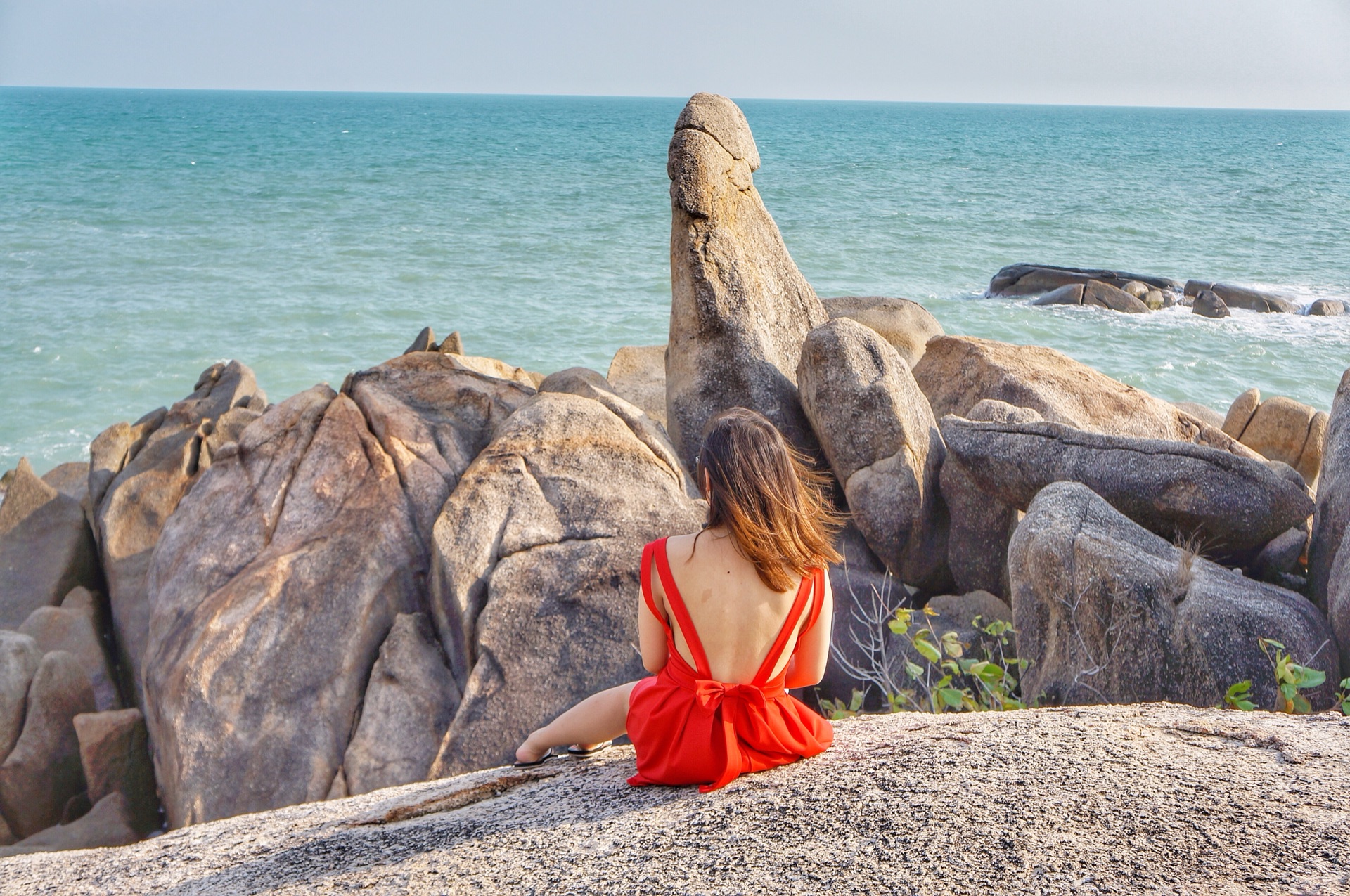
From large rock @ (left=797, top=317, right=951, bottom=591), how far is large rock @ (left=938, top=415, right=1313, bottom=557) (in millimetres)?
708

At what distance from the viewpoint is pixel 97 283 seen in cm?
2267

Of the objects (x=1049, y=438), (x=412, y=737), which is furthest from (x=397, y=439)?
(x=1049, y=438)

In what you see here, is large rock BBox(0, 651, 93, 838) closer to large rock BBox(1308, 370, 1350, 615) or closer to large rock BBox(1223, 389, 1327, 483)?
large rock BBox(1308, 370, 1350, 615)

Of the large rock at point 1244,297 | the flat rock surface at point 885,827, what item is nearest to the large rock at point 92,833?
the flat rock surface at point 885,827

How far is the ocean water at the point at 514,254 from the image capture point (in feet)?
58.5

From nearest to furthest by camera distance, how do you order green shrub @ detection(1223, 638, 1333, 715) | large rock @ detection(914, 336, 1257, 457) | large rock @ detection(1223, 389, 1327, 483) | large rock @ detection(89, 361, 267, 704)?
green shrub @ detection(1223, 638, 1333, 715), large rock @ detection(89, 361, 267, 704), large rock @ detection(914, 336, 1257, 457), large rock @ detection(1223, 389, 1327, 483)

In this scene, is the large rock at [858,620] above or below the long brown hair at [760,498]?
below

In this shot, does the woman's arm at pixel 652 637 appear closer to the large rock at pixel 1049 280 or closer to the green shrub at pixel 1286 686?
the green shrub at pixel 1286 686

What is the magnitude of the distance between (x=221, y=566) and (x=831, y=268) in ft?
Result: 71.4

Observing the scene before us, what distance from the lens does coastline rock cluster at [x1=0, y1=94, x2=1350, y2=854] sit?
16.2 feet

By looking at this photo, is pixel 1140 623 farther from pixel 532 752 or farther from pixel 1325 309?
pixel 1325 309

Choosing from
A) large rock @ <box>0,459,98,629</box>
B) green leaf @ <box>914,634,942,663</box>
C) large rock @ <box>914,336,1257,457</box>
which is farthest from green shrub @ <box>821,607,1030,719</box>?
large rock @ <box>0,459,98,629</box>

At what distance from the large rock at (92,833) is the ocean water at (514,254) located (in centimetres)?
1024

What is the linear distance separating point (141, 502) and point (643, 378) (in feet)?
16.7
